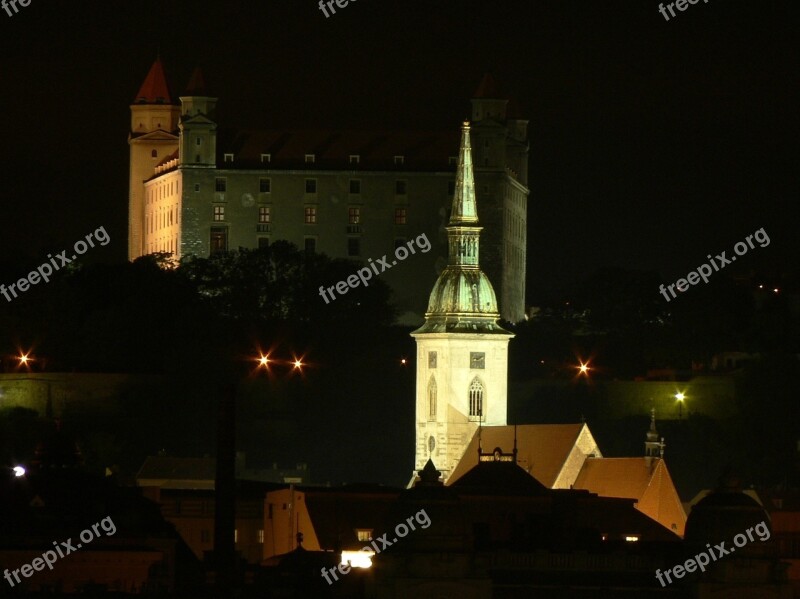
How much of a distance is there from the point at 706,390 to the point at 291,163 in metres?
27.7

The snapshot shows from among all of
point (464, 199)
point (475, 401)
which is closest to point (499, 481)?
point (475, 401)

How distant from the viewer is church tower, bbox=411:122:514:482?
105m

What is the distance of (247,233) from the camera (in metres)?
153

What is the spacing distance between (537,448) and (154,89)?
6361 centimetres

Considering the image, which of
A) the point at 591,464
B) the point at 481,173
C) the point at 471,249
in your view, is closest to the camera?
the point at 591,464

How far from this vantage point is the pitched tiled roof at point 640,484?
94.2m

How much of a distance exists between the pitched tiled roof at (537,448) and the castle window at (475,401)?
1912 millimetres

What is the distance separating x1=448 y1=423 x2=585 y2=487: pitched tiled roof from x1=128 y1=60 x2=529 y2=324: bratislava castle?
4662cm

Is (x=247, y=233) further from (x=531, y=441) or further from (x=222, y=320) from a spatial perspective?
(x=531, y=441)

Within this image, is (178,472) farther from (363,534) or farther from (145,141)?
(145,141)

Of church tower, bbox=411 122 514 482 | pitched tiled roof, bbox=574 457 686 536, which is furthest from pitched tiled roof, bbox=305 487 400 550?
church tower, bbox=411 122 514 482

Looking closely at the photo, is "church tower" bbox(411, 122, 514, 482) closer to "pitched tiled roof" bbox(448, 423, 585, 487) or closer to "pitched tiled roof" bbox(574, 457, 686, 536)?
"pitched tiled roof" bbox(448, 423, 585, 487)

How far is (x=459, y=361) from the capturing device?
347ft

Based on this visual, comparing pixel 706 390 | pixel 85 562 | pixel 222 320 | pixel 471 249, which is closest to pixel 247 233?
pixel 222 320
